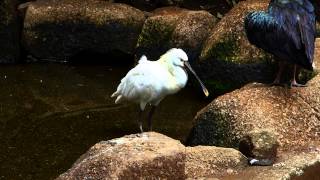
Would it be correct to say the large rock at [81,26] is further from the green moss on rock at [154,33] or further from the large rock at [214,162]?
the large rock at [214,162]

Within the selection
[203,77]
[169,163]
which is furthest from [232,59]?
[169,163]

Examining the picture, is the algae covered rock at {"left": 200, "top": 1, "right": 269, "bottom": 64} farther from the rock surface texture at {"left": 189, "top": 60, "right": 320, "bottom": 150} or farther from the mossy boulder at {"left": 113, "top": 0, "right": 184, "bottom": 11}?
the mossy boulder at {"left": 113, "top": 0, "right": 184, "bottom": 11}

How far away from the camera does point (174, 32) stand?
8797 millimetres

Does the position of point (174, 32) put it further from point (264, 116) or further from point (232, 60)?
point (264, 116)

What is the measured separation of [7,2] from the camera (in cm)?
971

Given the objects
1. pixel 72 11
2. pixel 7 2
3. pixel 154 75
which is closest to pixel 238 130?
pixel 154 75

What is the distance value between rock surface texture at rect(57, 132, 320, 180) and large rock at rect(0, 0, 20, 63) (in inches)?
208

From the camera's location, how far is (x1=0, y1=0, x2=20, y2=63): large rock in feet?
31.7

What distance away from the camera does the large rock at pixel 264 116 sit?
17.8 feet

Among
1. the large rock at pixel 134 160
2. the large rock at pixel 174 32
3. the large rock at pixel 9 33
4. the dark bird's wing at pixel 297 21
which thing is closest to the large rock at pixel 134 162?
the large rock at pixel 134 160

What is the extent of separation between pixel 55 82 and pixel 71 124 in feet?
5.43

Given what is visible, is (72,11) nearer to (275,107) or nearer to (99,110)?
(99,110)

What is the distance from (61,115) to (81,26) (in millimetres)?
2471

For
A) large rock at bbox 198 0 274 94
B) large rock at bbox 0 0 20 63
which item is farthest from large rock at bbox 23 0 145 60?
large rock at bbox 198 0 274 94
